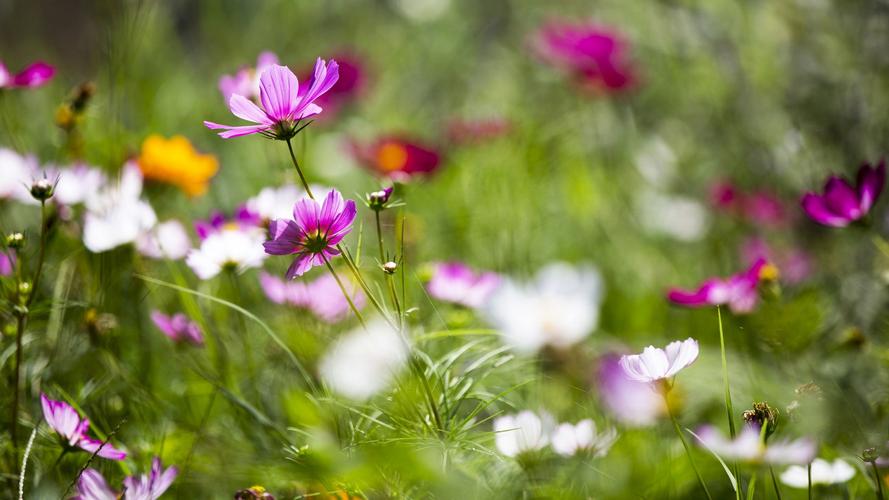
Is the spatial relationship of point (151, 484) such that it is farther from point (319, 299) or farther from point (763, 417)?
point (763, 417)

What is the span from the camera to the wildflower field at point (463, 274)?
54 centimetres

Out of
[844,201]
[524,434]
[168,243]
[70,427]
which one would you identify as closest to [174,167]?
[168,243]

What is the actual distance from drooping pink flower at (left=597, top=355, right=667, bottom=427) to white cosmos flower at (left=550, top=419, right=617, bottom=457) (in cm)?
2

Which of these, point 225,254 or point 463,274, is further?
point 463,274

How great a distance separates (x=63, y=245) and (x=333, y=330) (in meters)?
0.35

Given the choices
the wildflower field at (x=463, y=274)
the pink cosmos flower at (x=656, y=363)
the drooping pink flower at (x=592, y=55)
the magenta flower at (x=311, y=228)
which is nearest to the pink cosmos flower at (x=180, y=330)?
the wildflower field at (x=463, y=274)

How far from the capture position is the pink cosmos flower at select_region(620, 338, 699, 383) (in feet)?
1.57

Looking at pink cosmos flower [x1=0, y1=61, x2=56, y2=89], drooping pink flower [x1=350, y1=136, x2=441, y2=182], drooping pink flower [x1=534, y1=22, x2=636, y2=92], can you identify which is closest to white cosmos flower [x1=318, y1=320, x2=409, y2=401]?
pink cosmos flower [x1=0, y1=61, x2=56, y2=89]

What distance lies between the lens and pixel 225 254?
2.19 ft

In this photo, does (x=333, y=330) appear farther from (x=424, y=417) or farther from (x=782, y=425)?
(x=782, y=425)

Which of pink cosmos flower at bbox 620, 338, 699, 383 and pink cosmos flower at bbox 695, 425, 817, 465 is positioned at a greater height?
pink cosmos flower at bbox 620, 338, 699, 383

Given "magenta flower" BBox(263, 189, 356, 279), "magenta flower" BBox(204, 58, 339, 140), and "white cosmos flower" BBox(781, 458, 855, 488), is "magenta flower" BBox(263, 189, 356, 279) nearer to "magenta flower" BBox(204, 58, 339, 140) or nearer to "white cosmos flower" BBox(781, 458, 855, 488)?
"magenta flower" BBox(204, 58, 339, 140)

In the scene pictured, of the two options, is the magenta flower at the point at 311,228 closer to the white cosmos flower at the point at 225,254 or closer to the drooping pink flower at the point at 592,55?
the white cosmos flower at the point at 225,254

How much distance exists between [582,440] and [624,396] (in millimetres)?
40
